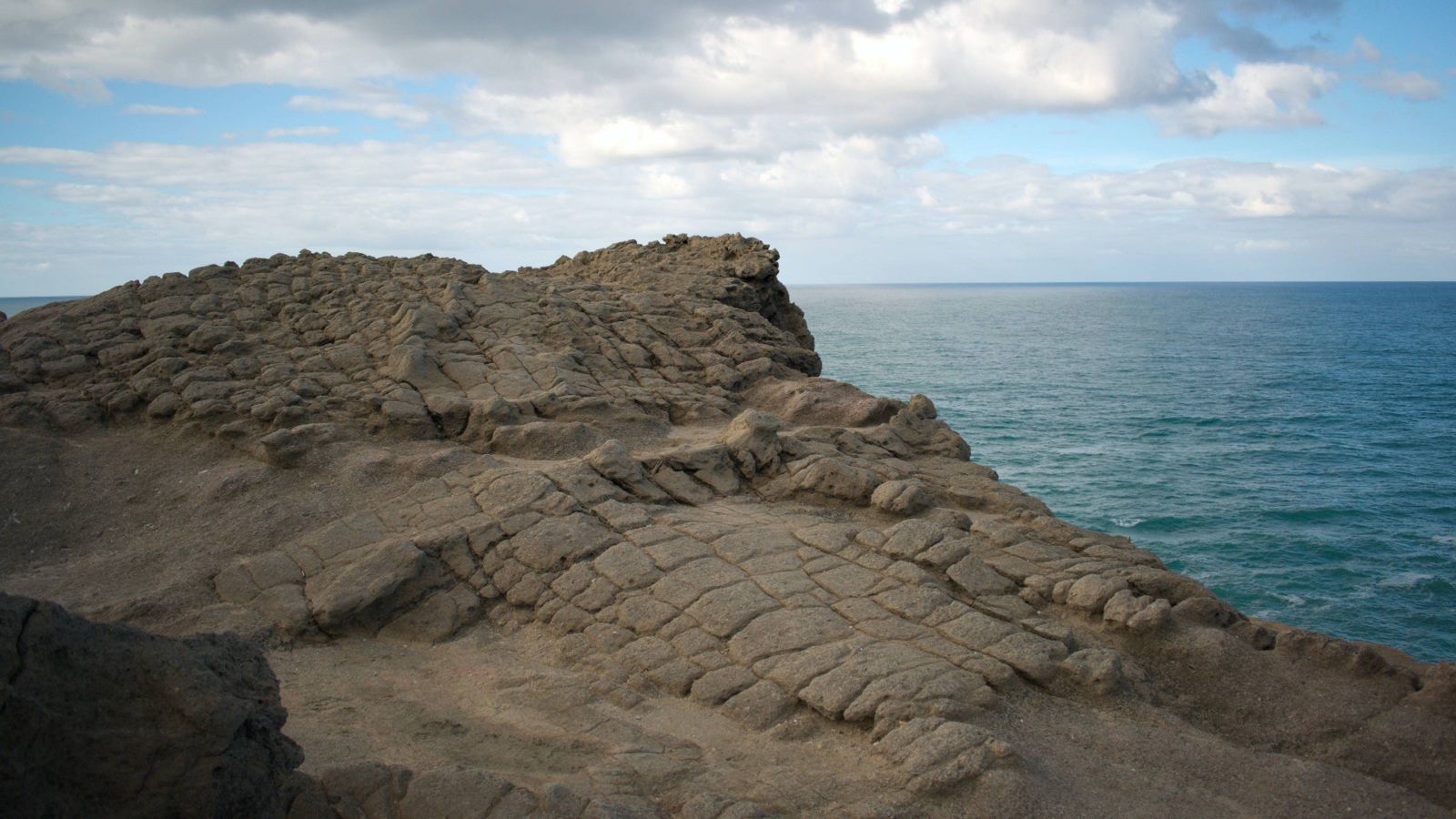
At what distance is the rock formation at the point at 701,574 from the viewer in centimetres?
827

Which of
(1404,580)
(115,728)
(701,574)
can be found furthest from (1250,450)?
(115,728)

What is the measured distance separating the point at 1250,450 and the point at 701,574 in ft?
128

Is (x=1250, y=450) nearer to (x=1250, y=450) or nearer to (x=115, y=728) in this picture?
(x=1250, y=450)

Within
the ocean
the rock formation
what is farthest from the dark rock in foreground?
the ocean

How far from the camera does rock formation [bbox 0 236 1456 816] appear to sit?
8.27 metres

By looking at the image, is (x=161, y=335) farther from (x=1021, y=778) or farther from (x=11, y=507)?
(x=1021, y=778)

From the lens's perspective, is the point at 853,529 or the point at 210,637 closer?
the point at 210,637

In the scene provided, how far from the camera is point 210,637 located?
21.6 ft

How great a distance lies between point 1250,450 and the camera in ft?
137

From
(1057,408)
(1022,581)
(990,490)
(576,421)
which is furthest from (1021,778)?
(1057,408)

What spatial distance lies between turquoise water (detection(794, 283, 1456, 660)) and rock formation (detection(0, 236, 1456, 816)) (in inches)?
609

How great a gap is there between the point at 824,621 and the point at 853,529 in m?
2.23

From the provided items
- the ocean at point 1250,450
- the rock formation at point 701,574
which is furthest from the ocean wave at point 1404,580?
the rock formation at point 701,574

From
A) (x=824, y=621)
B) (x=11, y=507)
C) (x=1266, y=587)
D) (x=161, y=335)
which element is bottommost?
(x=1266, y=587)
